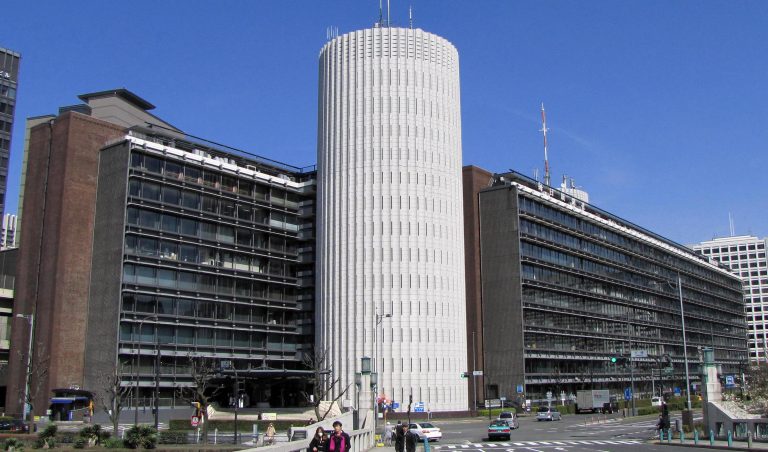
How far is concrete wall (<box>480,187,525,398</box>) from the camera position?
105 metres

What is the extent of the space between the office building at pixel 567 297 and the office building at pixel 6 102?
90123 millimetres

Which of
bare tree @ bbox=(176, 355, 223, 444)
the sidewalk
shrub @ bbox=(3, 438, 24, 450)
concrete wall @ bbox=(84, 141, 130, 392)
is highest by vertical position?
concrete wall @ bbox=(84, 141, 130, 392)

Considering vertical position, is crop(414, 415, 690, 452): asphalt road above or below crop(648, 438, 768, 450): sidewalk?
below

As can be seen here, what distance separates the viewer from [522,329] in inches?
4126

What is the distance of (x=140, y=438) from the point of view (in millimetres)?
44281

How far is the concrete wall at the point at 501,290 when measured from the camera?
→ 10500 cm

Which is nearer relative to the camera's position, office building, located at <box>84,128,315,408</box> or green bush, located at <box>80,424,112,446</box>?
green bush, located at <box>80,424,112,446</box>

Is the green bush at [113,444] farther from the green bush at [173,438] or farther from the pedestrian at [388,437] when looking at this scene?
the pedestrian at [388,437]

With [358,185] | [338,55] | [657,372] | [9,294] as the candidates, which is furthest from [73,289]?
[657,372]

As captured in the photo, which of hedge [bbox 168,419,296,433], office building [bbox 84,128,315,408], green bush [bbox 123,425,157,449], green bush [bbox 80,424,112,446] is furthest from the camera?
office building [bbox 84,128,315,408]

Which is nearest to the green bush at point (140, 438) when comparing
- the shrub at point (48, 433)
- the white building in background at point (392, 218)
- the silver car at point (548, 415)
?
the shrub at point (48, 433)

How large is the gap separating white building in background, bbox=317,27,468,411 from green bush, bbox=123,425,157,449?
45.5m

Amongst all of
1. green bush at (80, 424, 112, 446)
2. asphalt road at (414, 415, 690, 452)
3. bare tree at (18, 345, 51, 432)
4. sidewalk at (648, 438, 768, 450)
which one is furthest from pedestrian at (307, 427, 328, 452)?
Result: bare tree at (18, 345, 51, 432)

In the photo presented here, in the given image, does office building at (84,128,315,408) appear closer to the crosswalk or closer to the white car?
the white car
